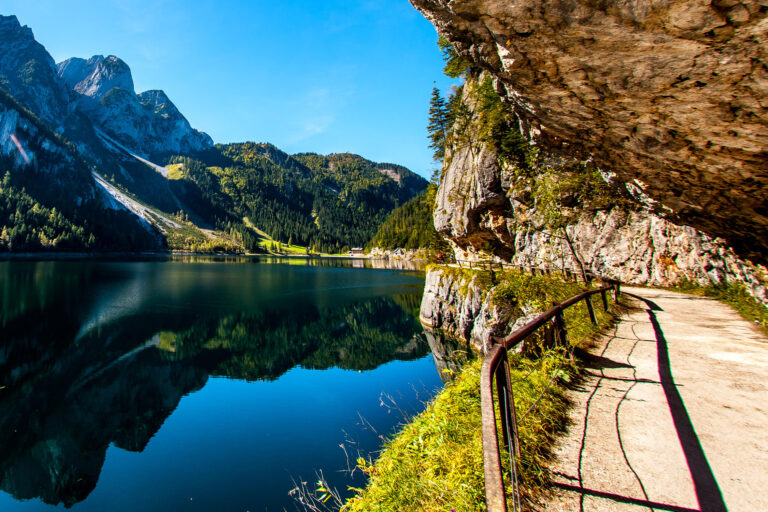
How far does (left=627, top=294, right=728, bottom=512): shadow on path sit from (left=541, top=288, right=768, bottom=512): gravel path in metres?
0.01

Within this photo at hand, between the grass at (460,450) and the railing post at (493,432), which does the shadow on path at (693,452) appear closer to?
the grass at (460,450)

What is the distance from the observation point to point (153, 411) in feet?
54.7

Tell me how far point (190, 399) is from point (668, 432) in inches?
818

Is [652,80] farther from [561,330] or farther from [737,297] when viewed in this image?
[737,297]

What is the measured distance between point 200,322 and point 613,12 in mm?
37376

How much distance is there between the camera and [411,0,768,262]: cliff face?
5.00m

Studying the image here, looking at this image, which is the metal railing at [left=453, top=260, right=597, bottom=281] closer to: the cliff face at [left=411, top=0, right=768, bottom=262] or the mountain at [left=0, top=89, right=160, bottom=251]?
the cliff face at [left=411, top=0, right=768, bottom=262]

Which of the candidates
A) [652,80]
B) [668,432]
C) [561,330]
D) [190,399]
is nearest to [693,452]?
[668,432]

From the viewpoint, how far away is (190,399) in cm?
1834

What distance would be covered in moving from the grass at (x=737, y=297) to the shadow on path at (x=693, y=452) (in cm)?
732

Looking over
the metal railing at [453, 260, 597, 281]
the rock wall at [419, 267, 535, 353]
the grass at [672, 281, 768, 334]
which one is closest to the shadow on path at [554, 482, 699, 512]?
the grass at [672, 281, 768, 334]

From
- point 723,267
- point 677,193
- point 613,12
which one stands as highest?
point 613,12

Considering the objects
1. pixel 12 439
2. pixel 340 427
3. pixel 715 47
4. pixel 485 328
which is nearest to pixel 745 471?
→ pixel 715 47

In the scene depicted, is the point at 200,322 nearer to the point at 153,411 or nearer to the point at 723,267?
the point at 153,411
